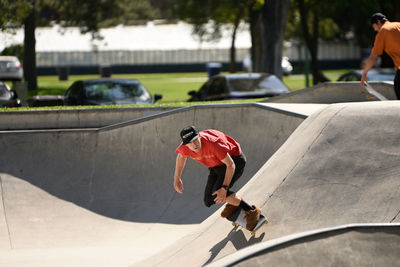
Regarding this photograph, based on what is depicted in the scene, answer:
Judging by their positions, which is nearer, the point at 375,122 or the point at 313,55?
the point at 375,122

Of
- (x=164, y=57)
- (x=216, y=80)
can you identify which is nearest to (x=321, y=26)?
(x=164, y=57)

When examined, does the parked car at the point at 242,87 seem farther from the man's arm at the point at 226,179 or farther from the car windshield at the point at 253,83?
the man's arm at the point at 226,179

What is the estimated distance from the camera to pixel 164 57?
213 feet

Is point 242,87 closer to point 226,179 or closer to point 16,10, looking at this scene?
point 226,179

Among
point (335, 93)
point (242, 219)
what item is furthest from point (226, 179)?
point (335, 93)

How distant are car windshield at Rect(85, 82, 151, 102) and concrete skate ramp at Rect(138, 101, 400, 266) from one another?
927 centimetres

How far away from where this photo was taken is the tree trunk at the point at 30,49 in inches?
1292

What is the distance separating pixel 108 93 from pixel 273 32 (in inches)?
344

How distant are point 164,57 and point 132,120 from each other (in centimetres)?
5346

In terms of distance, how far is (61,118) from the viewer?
41.7ft

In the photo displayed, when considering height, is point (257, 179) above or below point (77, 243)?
above

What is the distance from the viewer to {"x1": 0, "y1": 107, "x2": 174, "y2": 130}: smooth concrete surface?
12.6 meters

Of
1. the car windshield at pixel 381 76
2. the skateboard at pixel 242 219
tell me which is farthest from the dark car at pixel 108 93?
the skateboard at pixel 242 219

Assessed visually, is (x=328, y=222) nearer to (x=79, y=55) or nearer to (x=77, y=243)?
(x=77, y=243)
